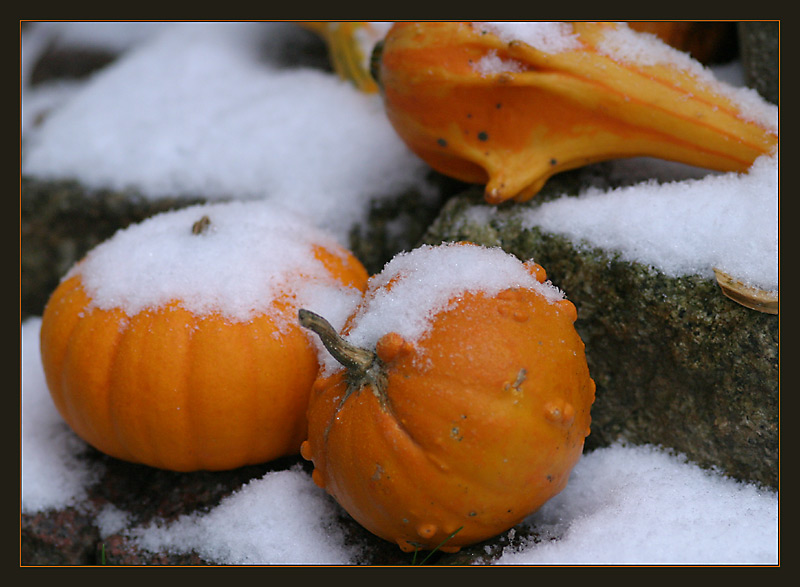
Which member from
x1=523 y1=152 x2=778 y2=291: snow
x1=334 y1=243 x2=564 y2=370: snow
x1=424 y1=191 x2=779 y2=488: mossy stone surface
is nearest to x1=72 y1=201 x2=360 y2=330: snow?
x1=334 y1=243 x2=564 y2=370: snow

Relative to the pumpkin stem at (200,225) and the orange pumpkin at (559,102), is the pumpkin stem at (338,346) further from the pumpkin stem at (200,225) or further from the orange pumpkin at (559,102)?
the orange pumpkin at (559,102)

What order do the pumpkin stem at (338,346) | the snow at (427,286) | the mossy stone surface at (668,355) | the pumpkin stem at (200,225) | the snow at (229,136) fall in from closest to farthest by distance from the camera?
the pumpkin stem at (338,346), the snow at (427,286), the mossy stone surface at (668,355), the pumpkin stem at (200,225), the snow at (229,136)

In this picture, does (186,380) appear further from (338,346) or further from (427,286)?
(427,286)

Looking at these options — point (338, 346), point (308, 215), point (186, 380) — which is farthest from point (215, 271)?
A: point (308, 215)

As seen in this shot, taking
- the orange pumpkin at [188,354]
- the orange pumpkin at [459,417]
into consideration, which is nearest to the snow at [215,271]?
the orange pumpkin at [188,354]

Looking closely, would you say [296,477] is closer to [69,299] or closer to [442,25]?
[69,299]

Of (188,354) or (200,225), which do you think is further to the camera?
(200,225)
